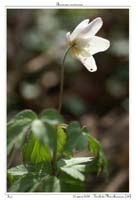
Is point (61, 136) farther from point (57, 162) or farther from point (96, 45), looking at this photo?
point (96, 45)

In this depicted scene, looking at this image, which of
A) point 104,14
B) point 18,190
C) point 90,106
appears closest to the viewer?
point 18,190

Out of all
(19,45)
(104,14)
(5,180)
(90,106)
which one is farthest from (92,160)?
(104,14)

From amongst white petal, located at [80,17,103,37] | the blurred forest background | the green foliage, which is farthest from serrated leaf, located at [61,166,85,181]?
the blurred forest background

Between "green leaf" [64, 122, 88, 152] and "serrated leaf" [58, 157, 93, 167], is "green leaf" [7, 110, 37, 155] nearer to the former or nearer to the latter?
"green leaf" [64, 122, 88, 152]

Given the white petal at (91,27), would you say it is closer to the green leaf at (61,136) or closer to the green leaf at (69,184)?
the green leaf at (61,136)
